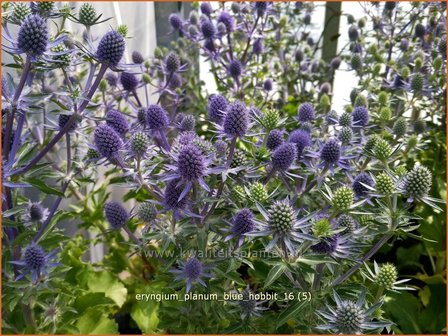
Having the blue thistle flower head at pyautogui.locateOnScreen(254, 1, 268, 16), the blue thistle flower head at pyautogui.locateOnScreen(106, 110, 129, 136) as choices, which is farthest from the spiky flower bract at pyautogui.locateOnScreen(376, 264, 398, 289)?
the blue thistle flower head at pyautogui.locateOnScreen(254, 1, 268, 16)

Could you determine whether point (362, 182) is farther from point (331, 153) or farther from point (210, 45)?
point (210, 45)

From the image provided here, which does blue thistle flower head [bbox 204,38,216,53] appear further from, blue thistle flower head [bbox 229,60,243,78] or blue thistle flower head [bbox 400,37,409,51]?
blue thistle flower head [bbox 400,37,409,51]

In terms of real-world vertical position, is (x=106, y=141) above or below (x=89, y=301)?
above

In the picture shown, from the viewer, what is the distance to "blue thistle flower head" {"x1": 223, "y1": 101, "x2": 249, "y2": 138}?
1.08 metres

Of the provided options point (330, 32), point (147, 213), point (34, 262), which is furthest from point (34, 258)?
point (330, 32)

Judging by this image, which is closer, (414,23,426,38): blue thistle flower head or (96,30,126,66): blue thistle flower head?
(96,30,126,66): blue thistle flower head

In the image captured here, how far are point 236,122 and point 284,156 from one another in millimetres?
153

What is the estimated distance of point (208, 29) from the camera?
204 centimetres

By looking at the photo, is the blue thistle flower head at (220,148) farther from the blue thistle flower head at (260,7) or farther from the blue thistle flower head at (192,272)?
the blue thistle flower head at (260,7)

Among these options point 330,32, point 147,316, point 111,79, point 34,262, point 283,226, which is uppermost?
point 330,32

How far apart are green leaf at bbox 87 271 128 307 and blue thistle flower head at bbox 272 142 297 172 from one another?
1053 millimetres

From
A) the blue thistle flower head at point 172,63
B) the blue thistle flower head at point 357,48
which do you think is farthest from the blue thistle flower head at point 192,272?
the blue thistle flower head at point 357,48

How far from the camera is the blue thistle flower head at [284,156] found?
43.9 inches

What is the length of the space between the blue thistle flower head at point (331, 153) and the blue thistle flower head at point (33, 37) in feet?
2.53
